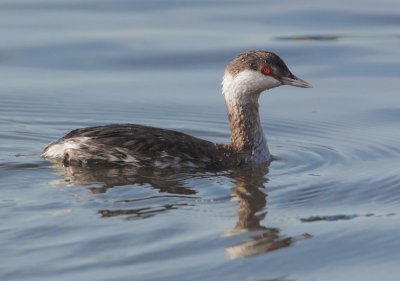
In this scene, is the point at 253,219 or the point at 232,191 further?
the point at 232,191

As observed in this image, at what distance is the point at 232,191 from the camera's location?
432 inches

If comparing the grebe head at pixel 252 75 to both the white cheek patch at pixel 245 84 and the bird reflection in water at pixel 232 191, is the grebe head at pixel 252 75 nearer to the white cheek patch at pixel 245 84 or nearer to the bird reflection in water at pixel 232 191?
the white cheek patch at pixel 245 84

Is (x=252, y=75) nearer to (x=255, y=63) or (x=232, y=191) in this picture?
(x=255, y=63)

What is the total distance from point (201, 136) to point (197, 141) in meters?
1.29

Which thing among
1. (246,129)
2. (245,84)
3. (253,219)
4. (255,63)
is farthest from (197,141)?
(253,219)

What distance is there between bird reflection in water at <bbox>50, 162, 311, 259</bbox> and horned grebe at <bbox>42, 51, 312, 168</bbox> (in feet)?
0.42

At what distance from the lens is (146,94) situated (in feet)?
47.9

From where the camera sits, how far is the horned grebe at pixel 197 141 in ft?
38.2

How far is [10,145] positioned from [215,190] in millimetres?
2394

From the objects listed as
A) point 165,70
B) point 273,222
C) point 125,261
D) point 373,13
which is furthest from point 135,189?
point 373,13

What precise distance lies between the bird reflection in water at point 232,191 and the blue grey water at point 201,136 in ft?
0.08

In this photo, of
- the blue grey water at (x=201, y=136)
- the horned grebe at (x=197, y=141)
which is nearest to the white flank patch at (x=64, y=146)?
the horned grebe at (x=197, y=141)

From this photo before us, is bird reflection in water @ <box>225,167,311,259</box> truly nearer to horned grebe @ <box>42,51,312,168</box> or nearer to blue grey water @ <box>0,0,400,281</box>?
blue grey water @ <box>0,0,400,281</box>

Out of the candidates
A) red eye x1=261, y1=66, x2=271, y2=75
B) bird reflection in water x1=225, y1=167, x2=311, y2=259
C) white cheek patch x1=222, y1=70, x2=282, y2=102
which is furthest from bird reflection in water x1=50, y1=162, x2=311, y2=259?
red eye x1=261, y1=66, x2=271, y2=75
